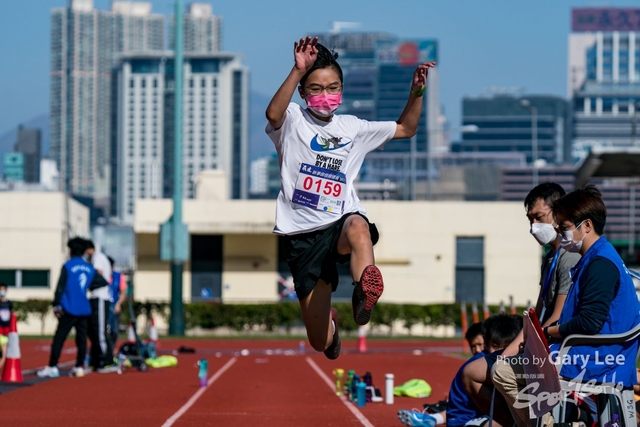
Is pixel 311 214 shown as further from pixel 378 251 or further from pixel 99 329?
pixel 378 251

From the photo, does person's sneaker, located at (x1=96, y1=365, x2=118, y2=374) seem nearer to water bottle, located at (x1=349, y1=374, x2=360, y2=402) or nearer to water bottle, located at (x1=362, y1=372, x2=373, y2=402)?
water bottle, located at (x1=349, y1=374, x2=360, y2=402)

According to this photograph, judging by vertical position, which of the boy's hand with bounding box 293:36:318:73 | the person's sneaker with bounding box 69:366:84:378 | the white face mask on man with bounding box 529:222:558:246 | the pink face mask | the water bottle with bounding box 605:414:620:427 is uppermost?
the boy's hand with bounding box 293:36:318:73

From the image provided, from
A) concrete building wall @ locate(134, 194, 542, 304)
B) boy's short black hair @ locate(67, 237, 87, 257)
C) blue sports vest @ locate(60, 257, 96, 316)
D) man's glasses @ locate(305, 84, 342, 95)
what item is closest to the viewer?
man's glasses @ locate(305, 84, 342, 95)

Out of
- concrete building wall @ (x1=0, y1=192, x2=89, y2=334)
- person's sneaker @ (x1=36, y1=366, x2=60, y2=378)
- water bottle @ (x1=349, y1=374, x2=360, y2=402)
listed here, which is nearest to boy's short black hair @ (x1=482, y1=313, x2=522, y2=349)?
water bottle @ (x1=349, y1=374, x2=360, y2=402)

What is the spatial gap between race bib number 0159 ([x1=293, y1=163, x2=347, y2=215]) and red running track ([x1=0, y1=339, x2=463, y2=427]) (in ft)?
10.4

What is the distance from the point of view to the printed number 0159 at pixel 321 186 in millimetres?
7504

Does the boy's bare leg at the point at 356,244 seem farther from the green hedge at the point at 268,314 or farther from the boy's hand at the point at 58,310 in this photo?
the green hedge at the point at 268,314

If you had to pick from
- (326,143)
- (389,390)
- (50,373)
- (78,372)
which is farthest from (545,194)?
(50,373)

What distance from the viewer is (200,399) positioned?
12.9m

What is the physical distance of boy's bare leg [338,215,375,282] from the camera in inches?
273

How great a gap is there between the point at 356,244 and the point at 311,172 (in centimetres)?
71

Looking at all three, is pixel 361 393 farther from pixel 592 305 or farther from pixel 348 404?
pixel 592 305

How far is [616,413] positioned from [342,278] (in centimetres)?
3692

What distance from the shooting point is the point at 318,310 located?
767 centimetres
